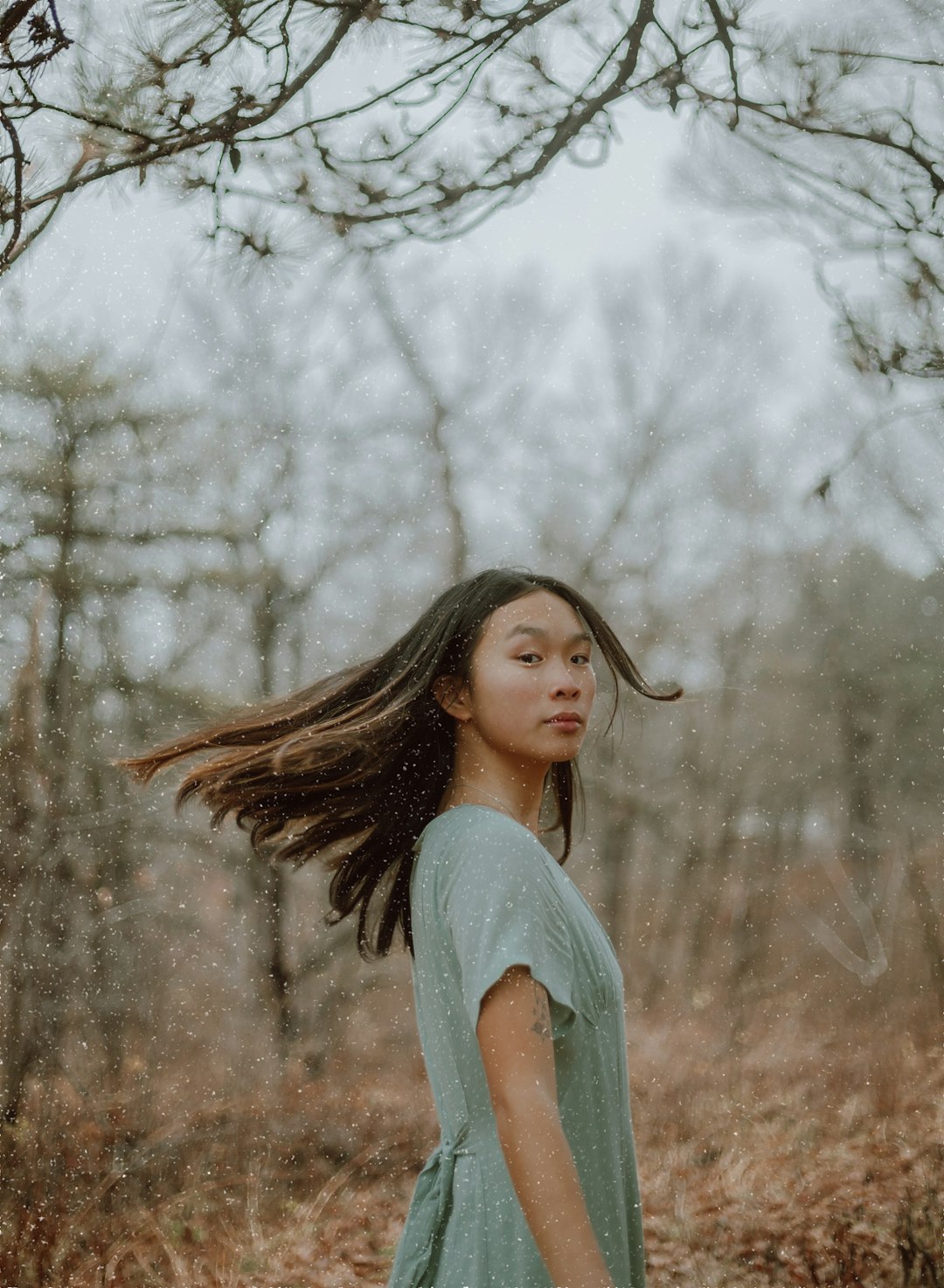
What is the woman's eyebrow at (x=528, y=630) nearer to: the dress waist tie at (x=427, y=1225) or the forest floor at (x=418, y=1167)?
the dress waist tie at (x=427, y=1225)

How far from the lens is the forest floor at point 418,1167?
1900mm

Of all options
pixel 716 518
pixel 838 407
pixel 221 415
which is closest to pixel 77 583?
pixel 221 415

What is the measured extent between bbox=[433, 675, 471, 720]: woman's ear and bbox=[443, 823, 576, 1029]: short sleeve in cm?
14

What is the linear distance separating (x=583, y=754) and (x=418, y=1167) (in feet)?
2.89

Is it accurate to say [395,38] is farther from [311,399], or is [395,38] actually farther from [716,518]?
[716,518]

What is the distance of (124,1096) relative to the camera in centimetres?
211

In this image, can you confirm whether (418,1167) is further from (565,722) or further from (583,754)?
(565,722)

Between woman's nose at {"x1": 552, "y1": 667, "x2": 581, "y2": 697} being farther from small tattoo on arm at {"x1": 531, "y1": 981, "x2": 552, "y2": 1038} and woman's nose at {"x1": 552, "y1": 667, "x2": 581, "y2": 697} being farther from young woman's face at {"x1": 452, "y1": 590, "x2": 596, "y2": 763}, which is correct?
small tattoo on arm at {"x1": 531, "y1": 981, "x2": 552, "y2": 1038}

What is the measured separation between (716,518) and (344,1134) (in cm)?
142

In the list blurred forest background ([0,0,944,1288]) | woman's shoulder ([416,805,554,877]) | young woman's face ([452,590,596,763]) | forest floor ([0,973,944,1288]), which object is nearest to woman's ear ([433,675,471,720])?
young woman's face ([452,590,596,763])

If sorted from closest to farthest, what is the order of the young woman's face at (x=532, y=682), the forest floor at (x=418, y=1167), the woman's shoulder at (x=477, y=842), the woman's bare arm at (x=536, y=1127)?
1. the woman's bare arm at (x=536, y=1127)
2. the woman's shoulder at (x=477, y=842)
3. the young woman's face at (x=532, y=682)
4. the forest floor at (x=418, y=1167)

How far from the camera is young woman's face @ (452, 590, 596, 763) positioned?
808 mm

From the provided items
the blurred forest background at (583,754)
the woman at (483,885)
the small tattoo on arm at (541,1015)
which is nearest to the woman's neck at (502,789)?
the woman at (483,885)

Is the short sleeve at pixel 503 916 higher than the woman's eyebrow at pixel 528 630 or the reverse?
the reverse
